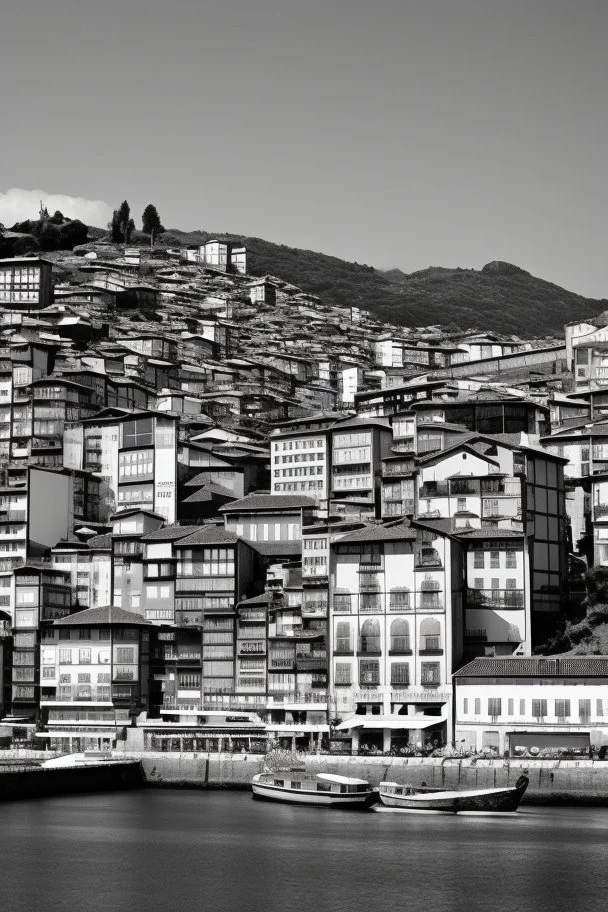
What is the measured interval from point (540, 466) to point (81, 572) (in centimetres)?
3337

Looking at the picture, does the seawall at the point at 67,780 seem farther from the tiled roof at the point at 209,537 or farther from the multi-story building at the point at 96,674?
the tiled roof at the point at 209,537

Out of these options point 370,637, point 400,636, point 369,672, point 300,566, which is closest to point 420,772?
point 369,672

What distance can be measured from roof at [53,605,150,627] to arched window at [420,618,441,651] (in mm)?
19057

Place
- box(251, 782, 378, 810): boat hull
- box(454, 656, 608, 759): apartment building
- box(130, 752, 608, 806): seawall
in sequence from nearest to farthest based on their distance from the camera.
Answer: box(251, 782, 378, 810): boat hull → box(130, 752, 608, 806): seawall → box(454, 656, 608, 759): apartment building

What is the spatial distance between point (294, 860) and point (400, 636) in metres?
31.1

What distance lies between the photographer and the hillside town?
81.7m

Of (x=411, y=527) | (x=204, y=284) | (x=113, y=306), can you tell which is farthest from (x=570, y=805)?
(x=204, y=284)

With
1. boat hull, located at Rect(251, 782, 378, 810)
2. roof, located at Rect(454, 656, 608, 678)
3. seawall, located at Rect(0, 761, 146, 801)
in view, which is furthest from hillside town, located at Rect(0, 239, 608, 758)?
boat hull, located at Rect(251, 782, 378, 810)

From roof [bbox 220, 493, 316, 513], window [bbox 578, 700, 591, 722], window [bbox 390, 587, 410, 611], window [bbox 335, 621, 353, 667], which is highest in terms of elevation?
roof [bbox 220, 493, 316, 513]

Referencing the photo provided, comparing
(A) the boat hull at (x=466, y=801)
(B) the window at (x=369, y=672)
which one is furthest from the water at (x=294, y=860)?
(B) the window at (x=369, y=672)

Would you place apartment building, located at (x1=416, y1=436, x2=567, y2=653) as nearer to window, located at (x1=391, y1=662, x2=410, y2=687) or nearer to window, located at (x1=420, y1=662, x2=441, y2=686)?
window, located at (x1=420, y1=662, x2=441, y2=686)

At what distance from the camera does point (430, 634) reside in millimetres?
82438

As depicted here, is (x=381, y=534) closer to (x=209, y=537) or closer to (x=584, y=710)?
(x=209, y=537)

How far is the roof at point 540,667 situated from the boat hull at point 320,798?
11.8m
